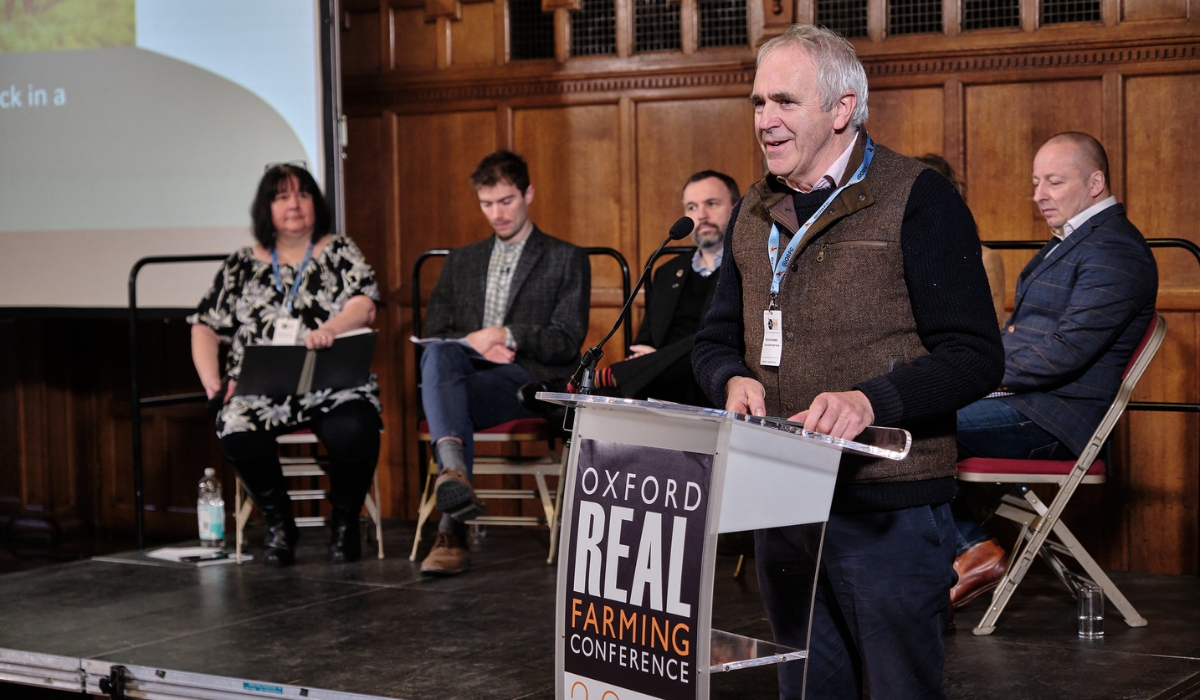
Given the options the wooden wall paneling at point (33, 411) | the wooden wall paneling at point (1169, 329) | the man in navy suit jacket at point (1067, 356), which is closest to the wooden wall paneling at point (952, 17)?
the wooden wall paneling at point (1169, 329)

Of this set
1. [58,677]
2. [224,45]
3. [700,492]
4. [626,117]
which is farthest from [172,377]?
[700,492]

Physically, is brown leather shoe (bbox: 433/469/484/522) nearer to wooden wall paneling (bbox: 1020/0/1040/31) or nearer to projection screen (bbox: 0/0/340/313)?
projection screen (bbox: 0/0/340/313)

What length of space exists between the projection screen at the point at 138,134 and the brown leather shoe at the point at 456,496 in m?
1.48

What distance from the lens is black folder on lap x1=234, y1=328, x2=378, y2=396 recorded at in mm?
4250

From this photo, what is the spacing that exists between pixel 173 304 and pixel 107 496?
1.47 metres

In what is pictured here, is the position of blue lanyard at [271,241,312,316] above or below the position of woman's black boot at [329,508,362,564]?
above

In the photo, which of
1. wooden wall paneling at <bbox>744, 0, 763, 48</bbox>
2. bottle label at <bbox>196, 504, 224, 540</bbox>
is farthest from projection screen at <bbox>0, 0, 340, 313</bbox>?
wooden wall paneling at <bbox>744, 0, 763, 48</bbox>

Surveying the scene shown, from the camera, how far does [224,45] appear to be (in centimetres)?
506

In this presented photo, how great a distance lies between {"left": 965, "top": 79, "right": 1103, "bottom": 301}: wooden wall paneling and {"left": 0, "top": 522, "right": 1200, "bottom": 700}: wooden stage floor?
3.97 feet

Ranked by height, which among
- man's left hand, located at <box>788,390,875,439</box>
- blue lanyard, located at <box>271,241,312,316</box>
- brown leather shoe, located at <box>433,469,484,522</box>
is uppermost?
blue lanyard, located at <box>271,241,312,316</box>

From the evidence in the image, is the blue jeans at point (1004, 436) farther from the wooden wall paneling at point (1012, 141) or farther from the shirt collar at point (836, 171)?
the shirt collar at point (836, 171)

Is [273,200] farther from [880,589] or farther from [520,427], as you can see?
[880,589]

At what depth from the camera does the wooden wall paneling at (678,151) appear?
15.9ft

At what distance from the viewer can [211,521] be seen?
462 centimetres
